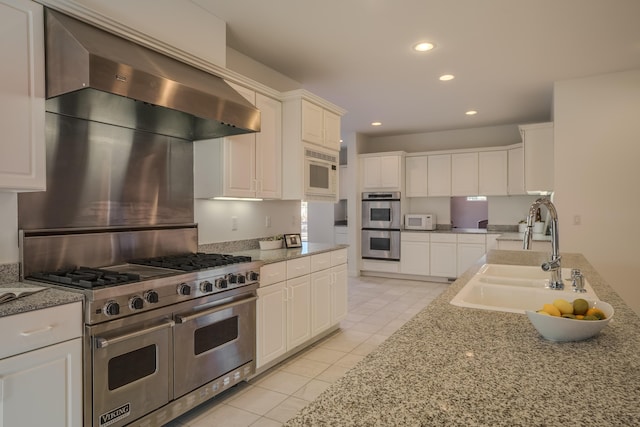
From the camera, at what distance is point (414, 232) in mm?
6660

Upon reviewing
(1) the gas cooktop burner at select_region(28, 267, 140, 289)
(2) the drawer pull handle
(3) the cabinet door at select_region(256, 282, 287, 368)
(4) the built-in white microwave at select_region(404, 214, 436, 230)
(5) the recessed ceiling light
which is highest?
(5) the recessed ceiling light

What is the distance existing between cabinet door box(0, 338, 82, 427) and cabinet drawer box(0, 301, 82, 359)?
30 mm

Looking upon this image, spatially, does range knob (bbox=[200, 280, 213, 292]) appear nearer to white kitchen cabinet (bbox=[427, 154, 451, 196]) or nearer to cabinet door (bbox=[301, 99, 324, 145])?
cabinet door (bbox=[301, 99, 324, 145])

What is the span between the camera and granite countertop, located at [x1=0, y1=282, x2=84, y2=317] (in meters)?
1.50

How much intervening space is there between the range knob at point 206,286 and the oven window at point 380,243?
4858 mm

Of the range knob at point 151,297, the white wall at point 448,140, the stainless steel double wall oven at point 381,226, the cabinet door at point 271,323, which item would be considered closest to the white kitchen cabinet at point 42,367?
the range knob at point 151,297

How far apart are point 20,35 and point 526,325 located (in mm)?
2443

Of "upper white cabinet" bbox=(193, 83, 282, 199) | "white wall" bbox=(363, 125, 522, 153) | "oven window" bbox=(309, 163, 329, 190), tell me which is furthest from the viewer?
"white wall" bbox=(363, 125, 522, 153)

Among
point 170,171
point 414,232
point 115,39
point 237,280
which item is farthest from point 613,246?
point 115,39

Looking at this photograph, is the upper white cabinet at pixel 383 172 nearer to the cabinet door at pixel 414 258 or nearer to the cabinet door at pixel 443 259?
the cabinet door at pixel 414 258

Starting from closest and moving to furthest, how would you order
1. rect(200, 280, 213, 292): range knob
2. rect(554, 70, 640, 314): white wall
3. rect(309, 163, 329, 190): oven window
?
rect(200, 280, 213, 292): range knob → rect(309, 163, 329, 190): oven window → rect(554, 70, 640, 314): white wall

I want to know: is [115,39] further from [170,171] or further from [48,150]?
[170,171]

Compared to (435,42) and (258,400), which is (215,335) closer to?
(258,400)

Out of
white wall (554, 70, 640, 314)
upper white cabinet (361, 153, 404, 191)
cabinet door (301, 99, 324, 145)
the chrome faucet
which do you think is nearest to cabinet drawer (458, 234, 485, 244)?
upper white cabinet (361, 153, 404, 191)
